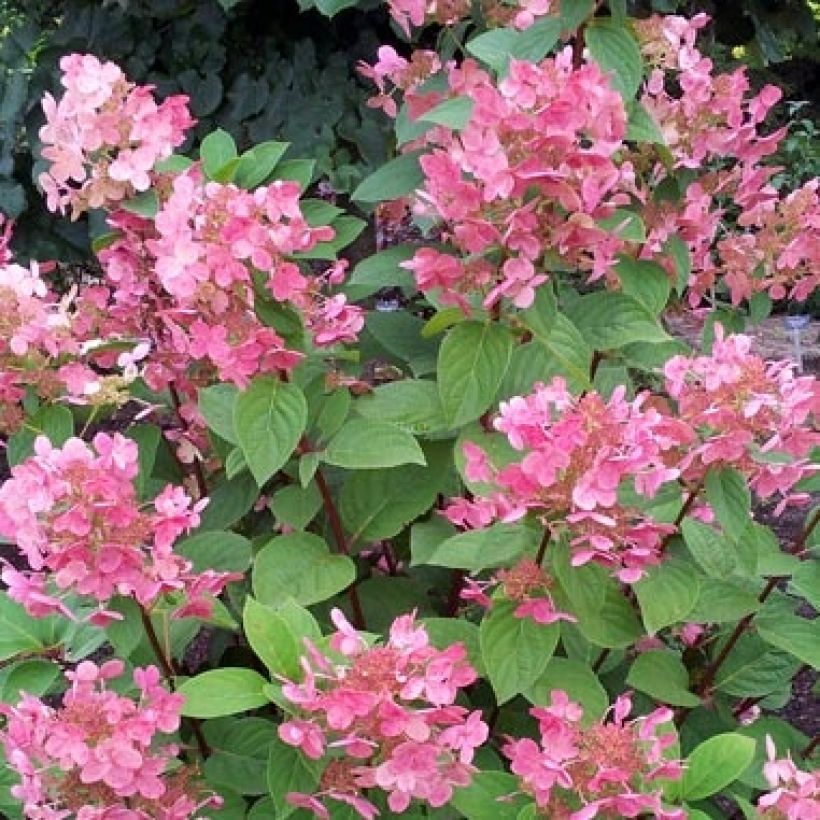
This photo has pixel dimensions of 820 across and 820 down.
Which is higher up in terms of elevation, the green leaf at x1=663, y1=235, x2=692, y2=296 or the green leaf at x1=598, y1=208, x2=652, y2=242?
the green leaf at x1=598, y1=208, x2=652, y2=242

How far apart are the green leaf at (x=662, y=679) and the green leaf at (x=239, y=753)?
39 centimetres

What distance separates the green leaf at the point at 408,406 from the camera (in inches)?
56.7

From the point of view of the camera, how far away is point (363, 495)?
4.93 feet

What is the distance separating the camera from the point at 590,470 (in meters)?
1.08

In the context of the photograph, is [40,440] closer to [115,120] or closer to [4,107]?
[115,120]

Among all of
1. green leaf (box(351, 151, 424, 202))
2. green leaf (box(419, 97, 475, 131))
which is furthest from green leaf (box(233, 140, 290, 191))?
Answer: green leaf (box(419, 97, 475, 131))

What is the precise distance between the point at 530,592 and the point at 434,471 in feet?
1.08

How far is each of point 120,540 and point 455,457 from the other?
42 centimetres

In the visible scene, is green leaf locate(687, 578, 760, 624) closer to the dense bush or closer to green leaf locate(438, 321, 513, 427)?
the dense bush

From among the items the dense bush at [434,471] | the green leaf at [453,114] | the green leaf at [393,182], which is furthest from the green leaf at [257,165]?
the green leaf at [453,114]

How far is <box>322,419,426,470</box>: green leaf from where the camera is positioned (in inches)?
52.3

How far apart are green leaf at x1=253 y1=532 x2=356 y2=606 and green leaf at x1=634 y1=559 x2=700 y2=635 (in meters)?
0.32

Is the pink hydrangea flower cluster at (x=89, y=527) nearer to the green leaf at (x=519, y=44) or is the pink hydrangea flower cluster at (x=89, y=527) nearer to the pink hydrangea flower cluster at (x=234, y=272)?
the pink hydrangea flower cluster at (x=234, y=272)

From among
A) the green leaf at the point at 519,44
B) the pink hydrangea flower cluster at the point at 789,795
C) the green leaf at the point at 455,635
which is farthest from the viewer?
the green leaf at the point at 519,44
